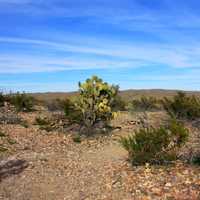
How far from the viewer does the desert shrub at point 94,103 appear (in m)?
17.4

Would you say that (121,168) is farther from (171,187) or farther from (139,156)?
(171,187)

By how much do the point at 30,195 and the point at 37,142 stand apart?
6.01 meters

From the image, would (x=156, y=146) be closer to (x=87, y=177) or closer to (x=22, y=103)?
(x=87, y=177)

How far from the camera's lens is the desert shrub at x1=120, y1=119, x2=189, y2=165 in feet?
34.0

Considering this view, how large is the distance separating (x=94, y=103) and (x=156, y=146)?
721 cm

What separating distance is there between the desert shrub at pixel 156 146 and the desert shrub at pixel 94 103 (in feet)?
20.7

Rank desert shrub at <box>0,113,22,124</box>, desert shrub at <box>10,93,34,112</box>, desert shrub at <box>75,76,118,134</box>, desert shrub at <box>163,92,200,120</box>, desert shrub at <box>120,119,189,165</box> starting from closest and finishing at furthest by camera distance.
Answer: desert shrub at <box>120,119,189,165</box>
desert shrub at <box>75,76,118,134</box>
desert shrub at <box>0,113,22,124</box>
desert shrub at <box>163,92,200,120</box>
desert shrub at <box>10,93,34,112</box>

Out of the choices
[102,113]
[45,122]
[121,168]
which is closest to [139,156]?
[121,168]

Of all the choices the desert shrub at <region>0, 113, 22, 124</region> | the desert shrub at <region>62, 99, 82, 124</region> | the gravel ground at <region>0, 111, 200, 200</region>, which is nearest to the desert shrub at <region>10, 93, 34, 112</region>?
the desert shrub at <region>0, 113, 22, 124</region>

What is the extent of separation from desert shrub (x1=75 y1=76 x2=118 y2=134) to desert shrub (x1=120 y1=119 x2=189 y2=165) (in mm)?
6308

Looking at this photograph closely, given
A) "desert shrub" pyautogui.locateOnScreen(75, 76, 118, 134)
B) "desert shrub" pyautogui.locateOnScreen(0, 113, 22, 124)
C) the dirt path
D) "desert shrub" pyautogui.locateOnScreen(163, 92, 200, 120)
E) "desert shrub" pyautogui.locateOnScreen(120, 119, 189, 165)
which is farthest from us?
"desert shrub" pyautogui.locateOnScreen(163, 92, 200, 120)

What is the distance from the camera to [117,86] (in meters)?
18.4

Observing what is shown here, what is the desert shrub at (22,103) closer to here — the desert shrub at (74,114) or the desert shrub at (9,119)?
the desert shrub at (9,119)

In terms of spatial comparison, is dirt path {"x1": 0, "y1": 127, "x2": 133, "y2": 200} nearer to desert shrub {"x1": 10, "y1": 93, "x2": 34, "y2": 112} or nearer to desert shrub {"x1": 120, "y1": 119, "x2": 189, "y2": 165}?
desert shrub {"x1": 120, "y1": 119, "x2": 189, "y2": 165}
